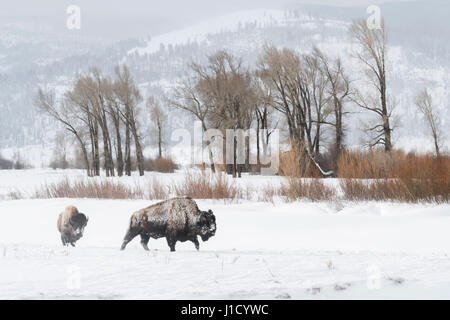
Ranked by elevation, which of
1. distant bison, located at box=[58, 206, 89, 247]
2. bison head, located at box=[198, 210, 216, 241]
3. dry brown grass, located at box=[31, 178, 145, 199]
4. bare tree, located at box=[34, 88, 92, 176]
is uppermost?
bare tree, located at box=[34, 88, 92, 176]

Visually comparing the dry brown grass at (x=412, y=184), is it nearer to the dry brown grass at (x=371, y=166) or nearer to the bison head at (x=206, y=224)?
the dry brown grass at (x=371, y=166)

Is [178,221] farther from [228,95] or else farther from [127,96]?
[127,96]

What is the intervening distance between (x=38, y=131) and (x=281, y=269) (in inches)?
7026

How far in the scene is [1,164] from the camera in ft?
253

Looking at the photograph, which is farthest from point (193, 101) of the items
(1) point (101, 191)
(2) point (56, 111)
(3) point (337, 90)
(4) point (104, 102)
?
(1) point (101, 191)

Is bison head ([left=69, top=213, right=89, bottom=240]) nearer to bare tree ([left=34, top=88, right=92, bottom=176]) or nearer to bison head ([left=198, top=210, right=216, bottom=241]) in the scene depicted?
bison head ([left=198, top=210, right=216, bottom=241])

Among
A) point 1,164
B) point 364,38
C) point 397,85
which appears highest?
point 397,85

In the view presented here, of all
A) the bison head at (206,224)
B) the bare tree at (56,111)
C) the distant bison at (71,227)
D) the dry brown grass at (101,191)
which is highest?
the bare tree at (56,111)

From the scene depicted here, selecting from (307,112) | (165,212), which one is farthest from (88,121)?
(165,212)

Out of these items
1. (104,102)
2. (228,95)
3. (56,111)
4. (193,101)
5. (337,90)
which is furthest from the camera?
(56,111)

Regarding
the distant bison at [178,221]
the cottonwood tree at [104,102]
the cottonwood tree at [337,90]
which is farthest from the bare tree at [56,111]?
the distant bison at [178,221]

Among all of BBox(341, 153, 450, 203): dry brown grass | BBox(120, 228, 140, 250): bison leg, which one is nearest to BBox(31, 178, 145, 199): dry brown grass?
BBox(341, 153, 450, 203): dry brown grass

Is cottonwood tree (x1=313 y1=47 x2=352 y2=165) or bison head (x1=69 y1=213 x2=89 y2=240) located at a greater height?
cottonwood tree (x1=313 y1=47 x2=352 y2=165)
